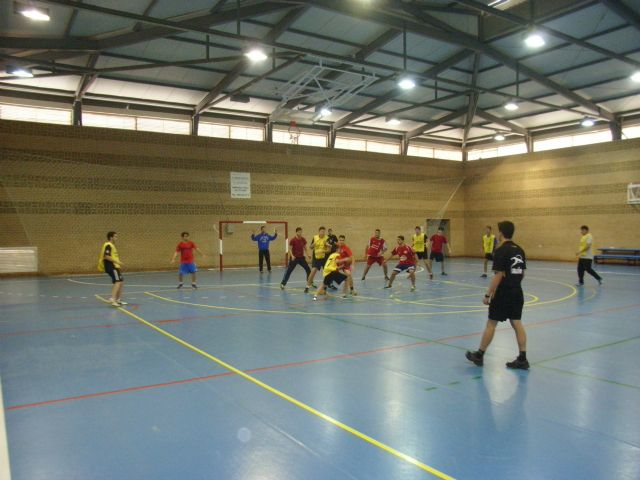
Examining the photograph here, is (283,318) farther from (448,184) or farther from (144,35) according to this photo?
(448,184)

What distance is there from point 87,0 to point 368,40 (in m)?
10.2

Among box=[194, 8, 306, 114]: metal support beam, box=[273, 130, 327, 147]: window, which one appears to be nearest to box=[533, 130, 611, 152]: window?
box=[273, 130, 327, 147]: window

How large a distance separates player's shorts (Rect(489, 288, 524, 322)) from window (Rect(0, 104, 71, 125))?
20.6 m

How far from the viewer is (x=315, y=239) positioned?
49.0 feet

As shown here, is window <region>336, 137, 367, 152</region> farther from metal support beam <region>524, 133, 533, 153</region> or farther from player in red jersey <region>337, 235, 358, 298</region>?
player in red jersey <region>337, 235, 358, 298</region>

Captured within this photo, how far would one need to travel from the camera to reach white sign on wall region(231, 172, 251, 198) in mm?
23938

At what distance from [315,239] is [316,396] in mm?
10009

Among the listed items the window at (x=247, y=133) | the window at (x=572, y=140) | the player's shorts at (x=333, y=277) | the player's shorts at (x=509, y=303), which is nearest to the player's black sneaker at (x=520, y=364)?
the player's shorts at (x=509, y=303)

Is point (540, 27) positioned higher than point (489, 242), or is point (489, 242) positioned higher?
point (540, 27)

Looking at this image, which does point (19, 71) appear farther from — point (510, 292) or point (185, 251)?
point (510, 292)

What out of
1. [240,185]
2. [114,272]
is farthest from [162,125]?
[114,272]

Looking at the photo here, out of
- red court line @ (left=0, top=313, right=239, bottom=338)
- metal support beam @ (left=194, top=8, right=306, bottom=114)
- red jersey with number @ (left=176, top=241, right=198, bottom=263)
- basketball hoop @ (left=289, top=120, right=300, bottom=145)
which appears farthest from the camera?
basketball hoop @ (left=289, top=120, right=300, bottom=145)

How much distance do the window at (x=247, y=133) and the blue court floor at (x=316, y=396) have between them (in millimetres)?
15911

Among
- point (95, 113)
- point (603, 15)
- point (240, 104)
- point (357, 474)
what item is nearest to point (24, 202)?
point (95, 113)
